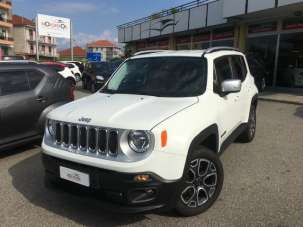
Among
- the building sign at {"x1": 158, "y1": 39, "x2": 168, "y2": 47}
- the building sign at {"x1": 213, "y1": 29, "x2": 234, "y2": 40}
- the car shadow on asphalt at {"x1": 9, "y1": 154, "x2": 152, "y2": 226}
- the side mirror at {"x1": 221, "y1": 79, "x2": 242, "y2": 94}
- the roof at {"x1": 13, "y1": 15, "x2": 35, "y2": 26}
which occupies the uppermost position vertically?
the roof at {"x1": 13, "y1": 15, "x2": 35, "y2": 26}

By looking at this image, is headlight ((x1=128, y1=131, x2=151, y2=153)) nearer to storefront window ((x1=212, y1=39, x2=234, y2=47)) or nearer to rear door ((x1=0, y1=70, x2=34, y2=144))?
rear door ((x1=0, y1=70, x2=34, y2=144))

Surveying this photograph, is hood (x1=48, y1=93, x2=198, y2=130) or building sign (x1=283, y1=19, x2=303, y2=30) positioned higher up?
building sign (x1=283, y1=19, x2=303, y2=30)

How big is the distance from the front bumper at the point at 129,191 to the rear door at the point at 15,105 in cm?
292

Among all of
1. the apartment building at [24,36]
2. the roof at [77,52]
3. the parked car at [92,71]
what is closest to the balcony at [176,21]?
the parked car at [92,71]

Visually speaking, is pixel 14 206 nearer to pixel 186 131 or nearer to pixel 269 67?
pixel 186 131

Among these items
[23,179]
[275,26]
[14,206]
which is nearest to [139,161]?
[14,206]

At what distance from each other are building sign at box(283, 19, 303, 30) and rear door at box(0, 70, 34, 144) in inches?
505

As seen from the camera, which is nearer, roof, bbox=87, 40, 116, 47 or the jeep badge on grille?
the jeep badge on grille

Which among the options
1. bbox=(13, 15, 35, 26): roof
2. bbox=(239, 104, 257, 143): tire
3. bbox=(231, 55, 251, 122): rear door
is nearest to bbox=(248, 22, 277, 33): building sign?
bbox=(239, 104, 257, 143): tire

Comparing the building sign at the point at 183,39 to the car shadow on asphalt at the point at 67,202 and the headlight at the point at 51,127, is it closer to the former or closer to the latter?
the car shadow on asphalt at the point at 67,202

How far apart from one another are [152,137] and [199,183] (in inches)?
37.0

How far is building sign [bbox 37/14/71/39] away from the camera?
3906 cm

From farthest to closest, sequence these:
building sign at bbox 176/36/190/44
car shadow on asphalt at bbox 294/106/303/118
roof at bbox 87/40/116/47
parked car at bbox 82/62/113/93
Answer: roof at bbox 87/40/116/47 → building sign at bbox 176/36/190/44 → parked car at bbox 82/62/113/93 → car shadow on asphalt at bbox 294/106/303/118

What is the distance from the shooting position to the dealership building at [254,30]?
14875 millimetres
